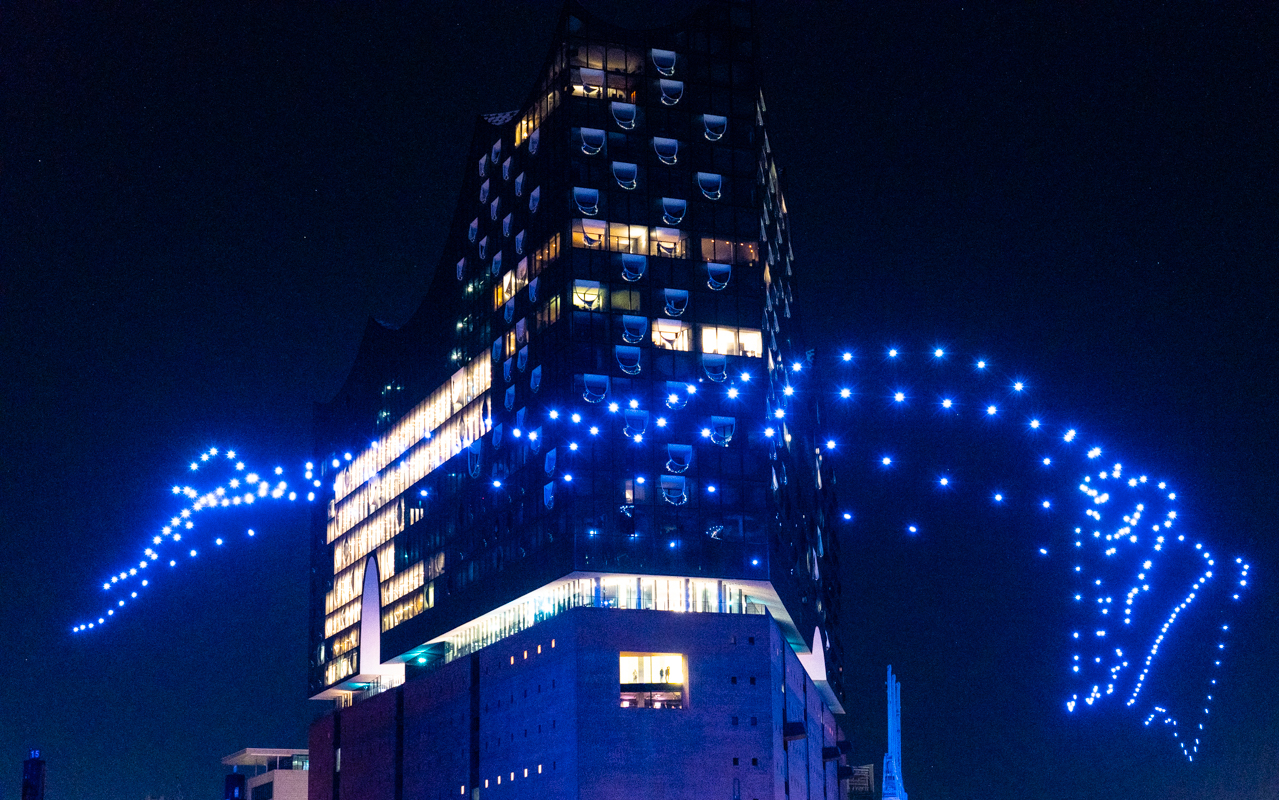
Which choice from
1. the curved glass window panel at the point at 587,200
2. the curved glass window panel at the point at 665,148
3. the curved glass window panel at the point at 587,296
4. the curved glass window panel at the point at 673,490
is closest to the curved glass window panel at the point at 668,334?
the curved glass window panel at the point at 587,296

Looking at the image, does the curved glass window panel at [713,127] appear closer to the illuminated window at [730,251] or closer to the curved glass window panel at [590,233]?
the illuminated window at [730,251]

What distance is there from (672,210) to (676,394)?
8689mm

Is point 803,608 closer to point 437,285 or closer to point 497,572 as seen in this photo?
point 497,572

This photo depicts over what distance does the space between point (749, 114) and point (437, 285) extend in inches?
923

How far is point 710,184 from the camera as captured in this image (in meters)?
70.8

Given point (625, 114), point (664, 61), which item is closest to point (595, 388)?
point (625, 114)

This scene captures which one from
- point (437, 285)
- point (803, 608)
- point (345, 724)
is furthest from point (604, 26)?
point (345, 724)

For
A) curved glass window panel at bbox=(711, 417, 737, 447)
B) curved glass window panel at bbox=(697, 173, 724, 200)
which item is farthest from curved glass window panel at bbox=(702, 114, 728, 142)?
curved glass window panel at bbox=(711, 417, 737, 447)

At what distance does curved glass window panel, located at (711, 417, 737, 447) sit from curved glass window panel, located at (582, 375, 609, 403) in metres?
5.11

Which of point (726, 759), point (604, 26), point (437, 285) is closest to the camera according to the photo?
point (726, 759)

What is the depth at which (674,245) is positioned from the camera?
69688 millimetres

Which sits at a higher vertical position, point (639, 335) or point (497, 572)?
point (639, 335)

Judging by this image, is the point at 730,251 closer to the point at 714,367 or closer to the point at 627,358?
the point at 714,367

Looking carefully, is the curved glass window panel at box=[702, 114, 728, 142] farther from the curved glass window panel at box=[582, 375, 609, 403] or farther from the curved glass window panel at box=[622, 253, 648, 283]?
the curved glass window panel at box=[582, 375, 609, 403]
